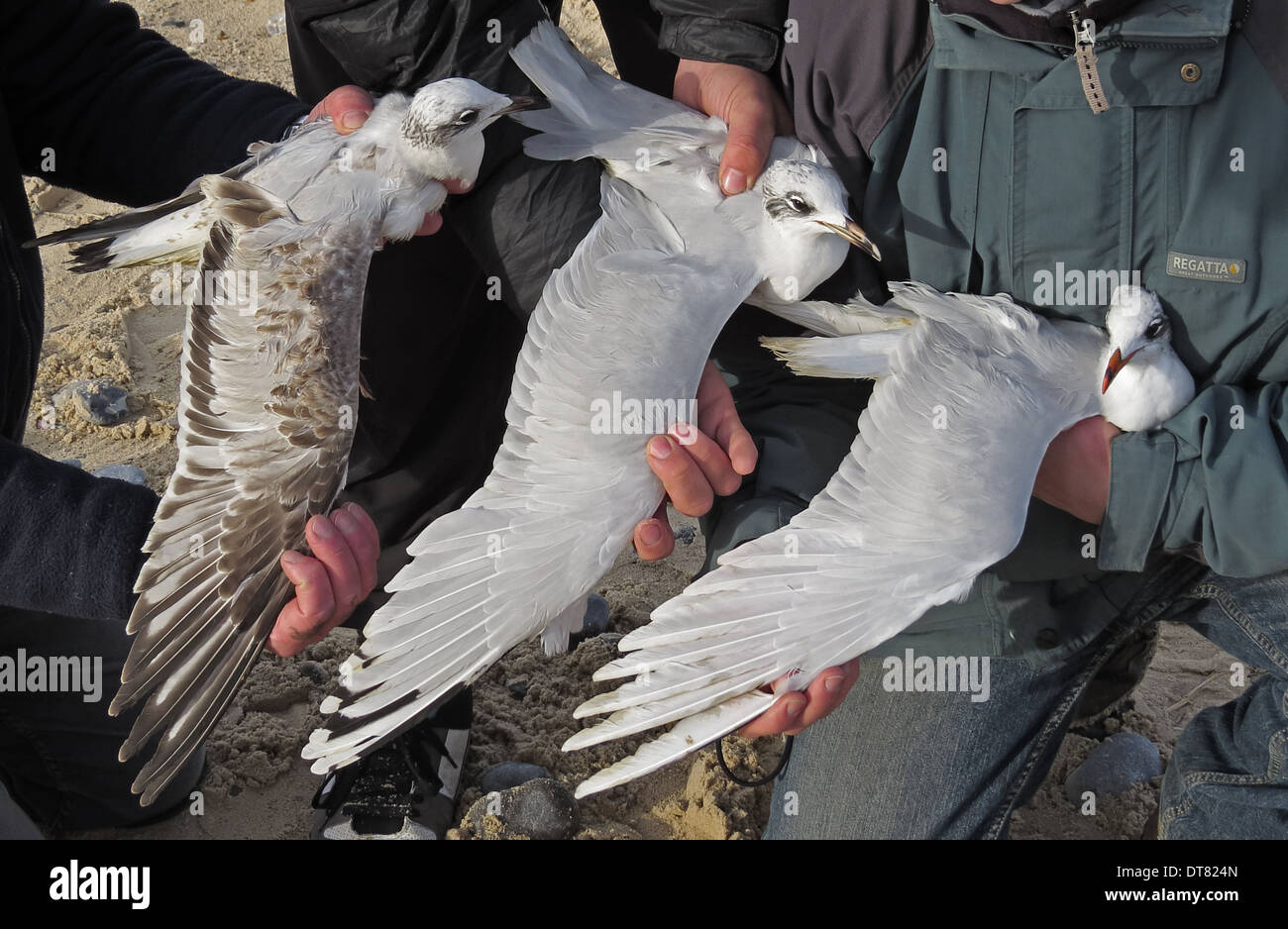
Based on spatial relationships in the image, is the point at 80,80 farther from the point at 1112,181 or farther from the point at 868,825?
the point at 868,825

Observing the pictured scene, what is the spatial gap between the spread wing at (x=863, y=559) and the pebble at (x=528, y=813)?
489 millimetres

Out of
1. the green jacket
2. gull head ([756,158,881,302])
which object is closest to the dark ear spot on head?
gull head ([756,158,881,302])

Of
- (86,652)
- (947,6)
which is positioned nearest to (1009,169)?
(947,6)

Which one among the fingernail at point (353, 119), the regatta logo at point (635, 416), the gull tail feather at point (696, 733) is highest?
the fingernail at point (353, 119)

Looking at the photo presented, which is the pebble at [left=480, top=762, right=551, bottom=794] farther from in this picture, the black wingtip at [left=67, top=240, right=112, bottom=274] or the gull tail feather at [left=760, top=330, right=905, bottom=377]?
the black wingtip at [left=67, top=240, right=112, bottom=274]

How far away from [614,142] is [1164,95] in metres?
0.92

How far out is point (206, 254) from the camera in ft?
6.23

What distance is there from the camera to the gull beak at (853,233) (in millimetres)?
1866

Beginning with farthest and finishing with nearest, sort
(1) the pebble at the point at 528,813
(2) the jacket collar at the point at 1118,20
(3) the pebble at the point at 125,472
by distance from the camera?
(3) the pebble at the point at 125,472, (1) the pebble at the point at 528,813, (2) the jacket collar at the point at 1118,20

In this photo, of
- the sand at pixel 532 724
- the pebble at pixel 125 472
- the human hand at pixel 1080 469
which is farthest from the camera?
the pebble at pixel 125 472

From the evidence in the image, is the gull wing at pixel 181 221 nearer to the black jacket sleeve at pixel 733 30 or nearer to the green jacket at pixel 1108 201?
the black jacket sleeve at pixel 733 30

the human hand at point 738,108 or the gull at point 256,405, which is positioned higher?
the human hand at point 738,108

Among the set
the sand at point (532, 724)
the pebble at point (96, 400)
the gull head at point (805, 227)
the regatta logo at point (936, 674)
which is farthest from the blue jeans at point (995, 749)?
the pebble at point (96, 400)

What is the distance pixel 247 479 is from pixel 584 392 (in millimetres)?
583
